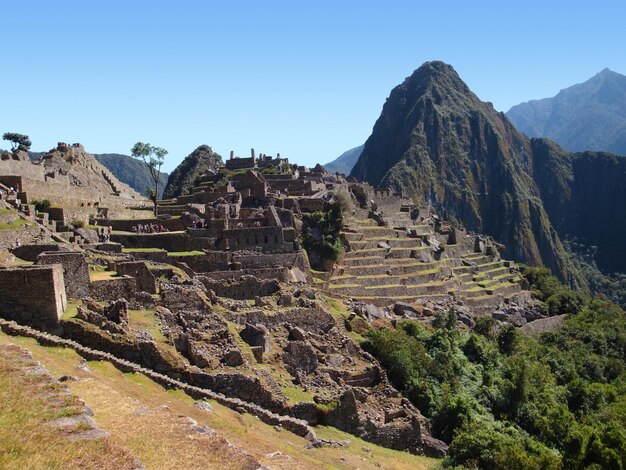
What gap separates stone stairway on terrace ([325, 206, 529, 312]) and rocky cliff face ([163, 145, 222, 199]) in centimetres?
2613

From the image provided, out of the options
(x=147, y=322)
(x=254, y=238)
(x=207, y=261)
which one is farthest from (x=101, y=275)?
(x=254, y=238)

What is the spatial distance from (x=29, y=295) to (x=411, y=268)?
38.5 m

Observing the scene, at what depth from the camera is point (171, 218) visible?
142 feet

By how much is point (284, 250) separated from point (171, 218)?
30.4ft

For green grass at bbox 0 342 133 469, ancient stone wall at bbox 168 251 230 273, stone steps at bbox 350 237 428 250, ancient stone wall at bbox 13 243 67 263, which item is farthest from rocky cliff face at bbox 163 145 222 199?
green grass at bbox 0 342 133 469

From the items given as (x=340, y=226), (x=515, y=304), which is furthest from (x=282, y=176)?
(x=515, y=304)

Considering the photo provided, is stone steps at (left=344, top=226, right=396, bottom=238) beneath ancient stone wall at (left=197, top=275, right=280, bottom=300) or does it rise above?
above

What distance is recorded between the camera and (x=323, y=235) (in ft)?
151

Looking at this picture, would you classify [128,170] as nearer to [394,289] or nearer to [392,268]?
[392,268]

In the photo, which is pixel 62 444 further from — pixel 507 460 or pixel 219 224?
pixel 219 224

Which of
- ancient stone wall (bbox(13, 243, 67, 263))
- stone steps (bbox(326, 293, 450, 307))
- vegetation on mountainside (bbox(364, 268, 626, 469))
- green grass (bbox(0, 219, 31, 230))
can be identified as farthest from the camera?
stone steps (bbox(326, 293, 450, 307))

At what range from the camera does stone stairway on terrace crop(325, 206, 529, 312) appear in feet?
154

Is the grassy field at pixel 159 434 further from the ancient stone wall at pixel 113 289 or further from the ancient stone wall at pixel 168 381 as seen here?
the ancient stone wall at pixel 113 289

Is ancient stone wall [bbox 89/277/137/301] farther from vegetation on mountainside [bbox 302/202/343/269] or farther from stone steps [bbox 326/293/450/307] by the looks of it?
vegetation on mountainside [bbox 302/202/343/269]
